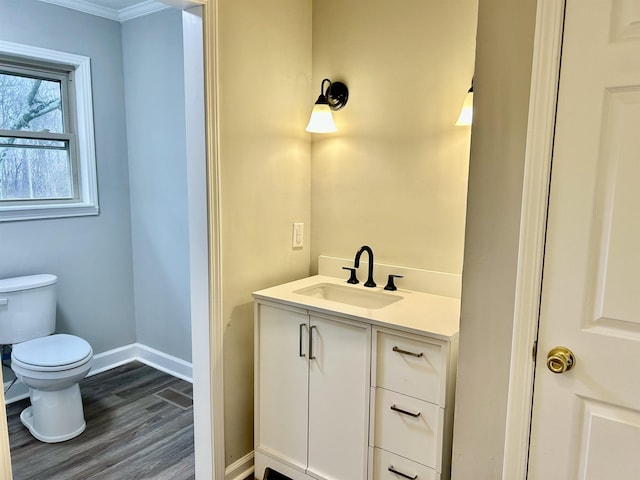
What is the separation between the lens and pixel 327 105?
211 centimetres

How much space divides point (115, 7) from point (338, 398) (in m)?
2.83

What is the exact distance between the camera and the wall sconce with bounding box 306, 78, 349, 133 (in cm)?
210

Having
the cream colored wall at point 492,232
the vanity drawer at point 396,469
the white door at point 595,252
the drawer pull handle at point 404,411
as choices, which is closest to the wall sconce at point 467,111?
the cream colored wall at point 492,232

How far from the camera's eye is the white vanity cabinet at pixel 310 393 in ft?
5.60

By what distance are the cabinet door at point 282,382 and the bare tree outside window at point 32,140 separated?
189 cm

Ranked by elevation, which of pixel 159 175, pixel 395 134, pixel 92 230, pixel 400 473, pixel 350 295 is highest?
pixel 395 134

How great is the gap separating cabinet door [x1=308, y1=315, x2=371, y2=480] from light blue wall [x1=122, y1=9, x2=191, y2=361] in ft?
4.69

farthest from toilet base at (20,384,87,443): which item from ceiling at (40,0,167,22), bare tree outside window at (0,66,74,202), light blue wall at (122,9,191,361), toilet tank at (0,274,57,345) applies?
ceiling at (40,0,167,22)

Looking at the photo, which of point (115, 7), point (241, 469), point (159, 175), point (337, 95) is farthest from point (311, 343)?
point (115, 7)

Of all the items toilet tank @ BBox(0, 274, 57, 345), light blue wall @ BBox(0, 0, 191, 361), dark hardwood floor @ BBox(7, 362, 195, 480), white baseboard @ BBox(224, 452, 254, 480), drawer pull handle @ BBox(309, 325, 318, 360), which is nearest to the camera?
drawer pull handle @ BBox(309, 325, 318, 360)

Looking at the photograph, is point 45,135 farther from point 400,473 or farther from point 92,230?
point 400,473

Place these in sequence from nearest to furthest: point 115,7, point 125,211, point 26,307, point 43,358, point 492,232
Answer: point 492,232 < point 43,358 < point 26,307 < point 115,7 < point 125,211

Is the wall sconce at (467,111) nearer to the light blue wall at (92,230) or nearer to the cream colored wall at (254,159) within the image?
the cream colored wall at (254,159)

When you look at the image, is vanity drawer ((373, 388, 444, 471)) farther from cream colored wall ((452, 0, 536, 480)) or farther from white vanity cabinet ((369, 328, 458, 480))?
cream colored wall ((452, 0, 536, 480))
